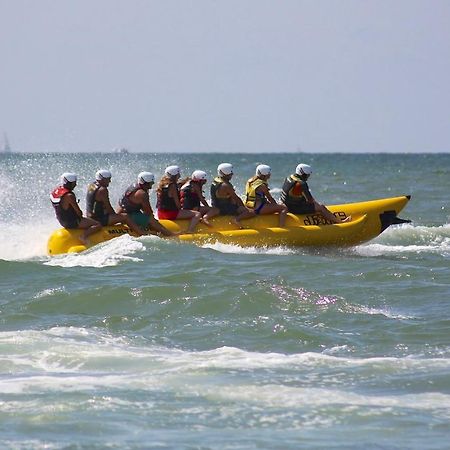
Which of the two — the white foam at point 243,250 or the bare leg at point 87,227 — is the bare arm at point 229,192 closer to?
the white foam at point 243,250

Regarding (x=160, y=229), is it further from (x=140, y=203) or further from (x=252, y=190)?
(x=252, y=190)

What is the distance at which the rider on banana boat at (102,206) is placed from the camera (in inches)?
550

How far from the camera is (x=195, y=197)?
14867mm

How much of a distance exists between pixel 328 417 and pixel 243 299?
4111mm

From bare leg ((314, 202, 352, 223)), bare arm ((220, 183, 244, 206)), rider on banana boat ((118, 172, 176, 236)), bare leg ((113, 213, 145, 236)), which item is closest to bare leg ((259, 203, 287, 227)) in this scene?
bare arm ((220, 183, 244, 206))

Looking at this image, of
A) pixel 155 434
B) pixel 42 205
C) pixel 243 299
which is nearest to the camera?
pixel 155 434

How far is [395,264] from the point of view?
540 inches

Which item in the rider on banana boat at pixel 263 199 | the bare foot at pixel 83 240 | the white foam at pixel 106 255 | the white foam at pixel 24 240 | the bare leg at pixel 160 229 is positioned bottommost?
the white foam at pixel 24 240

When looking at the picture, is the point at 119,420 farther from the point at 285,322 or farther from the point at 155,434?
the point at 285,322

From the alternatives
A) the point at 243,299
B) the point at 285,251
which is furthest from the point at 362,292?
the point at 285,251

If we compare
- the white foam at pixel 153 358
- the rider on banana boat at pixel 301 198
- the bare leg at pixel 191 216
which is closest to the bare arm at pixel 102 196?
the bare leg at pixel 191 216

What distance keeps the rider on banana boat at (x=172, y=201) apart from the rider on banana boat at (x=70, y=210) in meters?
1.02

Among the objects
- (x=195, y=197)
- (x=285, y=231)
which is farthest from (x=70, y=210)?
(x=285, y=231)

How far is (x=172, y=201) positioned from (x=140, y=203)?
1.73ft
